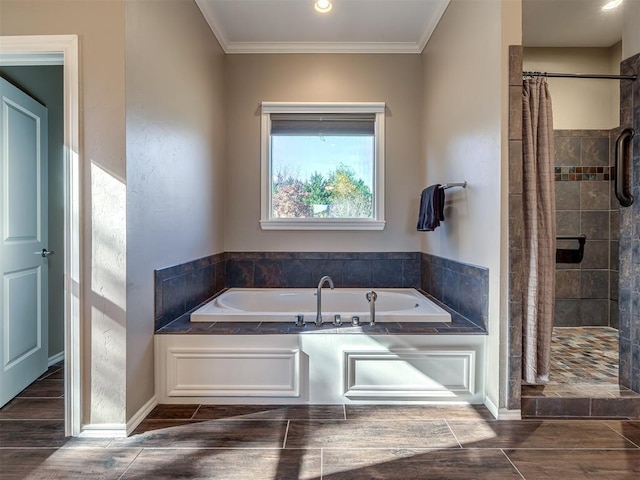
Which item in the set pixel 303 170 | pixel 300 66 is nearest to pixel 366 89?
pixel 300 66

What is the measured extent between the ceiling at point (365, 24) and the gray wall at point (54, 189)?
1267 millimetres

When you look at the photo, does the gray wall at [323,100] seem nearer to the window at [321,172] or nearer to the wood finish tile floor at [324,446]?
the window at [321,172]

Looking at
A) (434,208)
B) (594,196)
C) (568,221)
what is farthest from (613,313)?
(434,208)

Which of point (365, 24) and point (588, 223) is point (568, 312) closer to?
point (588, 223)

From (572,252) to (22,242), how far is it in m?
4.57

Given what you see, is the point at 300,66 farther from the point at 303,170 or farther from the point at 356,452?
the point at 356,452

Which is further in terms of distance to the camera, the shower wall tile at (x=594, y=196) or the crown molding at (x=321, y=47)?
the shower wall tile at (x=594, y=196)

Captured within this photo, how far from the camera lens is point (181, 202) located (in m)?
2.47

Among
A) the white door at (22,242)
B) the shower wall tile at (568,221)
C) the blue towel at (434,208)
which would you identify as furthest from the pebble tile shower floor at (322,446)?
the shower wall tile at (568,221)

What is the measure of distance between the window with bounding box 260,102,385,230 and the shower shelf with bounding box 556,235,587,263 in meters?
1.80

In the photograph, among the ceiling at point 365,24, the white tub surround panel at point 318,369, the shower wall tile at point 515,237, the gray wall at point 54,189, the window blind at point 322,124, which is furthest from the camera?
the window blind at point 322,124

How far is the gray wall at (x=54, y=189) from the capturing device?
2.64 metres

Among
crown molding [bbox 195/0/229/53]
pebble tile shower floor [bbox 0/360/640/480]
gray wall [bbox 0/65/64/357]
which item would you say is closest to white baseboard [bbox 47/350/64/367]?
gray wall [bbox 0/65/64/357]

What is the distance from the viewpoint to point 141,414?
195 cm
